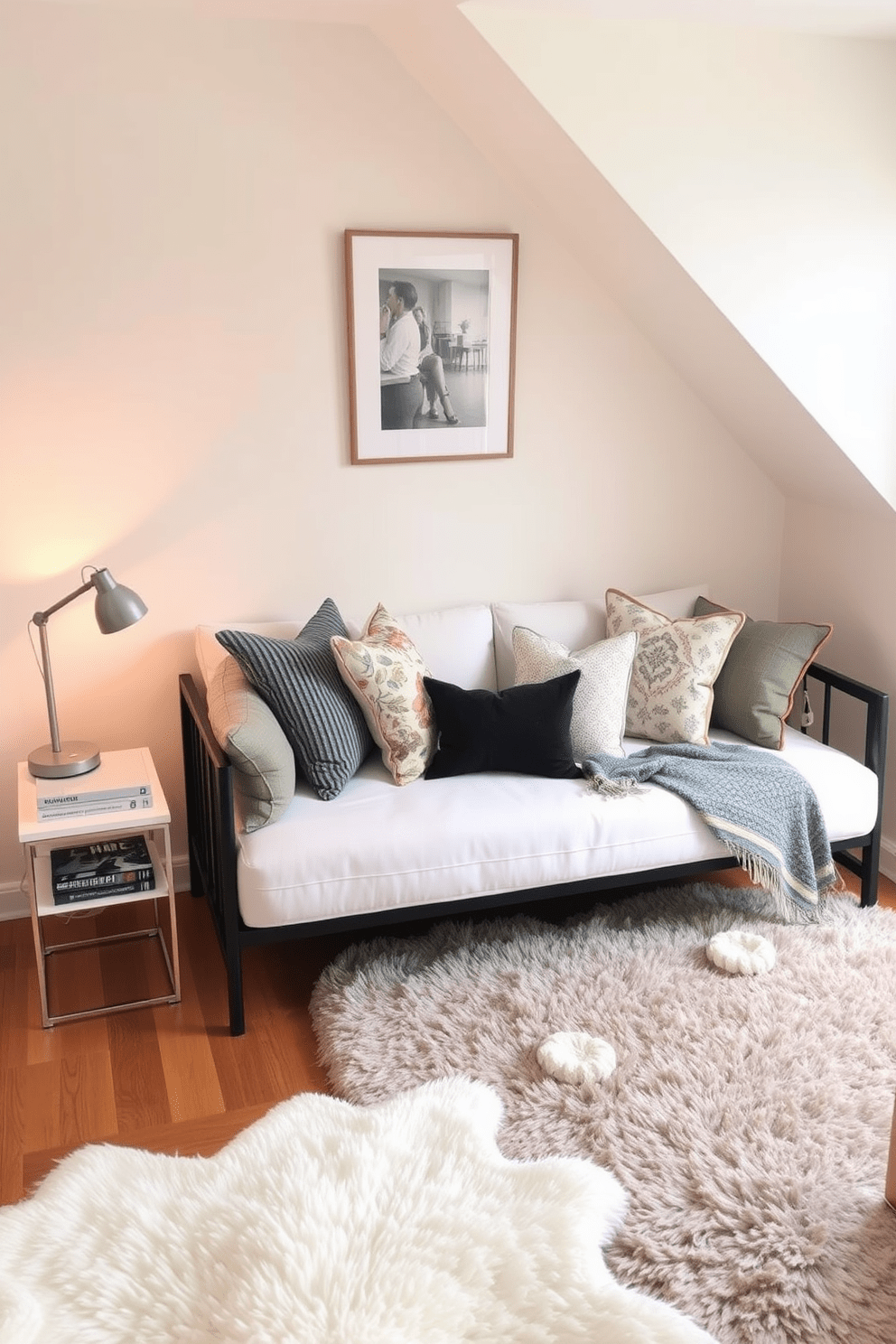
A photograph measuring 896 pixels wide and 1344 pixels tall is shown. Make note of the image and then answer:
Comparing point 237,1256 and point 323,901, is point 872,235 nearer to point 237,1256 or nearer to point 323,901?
point 323,901

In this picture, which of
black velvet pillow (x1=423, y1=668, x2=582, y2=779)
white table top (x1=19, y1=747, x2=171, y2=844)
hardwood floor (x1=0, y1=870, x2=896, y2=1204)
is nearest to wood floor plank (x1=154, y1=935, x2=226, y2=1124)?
hardwood floor (x1=0, y1=870, x2=896, y2=1204)

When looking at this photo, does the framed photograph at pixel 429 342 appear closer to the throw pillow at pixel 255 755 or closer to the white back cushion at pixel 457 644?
the white back cushion at pixel 457 644

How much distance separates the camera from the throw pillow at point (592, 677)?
3.02m

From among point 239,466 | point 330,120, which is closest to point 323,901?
point 239,466

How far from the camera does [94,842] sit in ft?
9.53

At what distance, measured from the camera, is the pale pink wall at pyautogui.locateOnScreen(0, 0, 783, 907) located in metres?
2.83

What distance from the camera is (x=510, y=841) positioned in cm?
268

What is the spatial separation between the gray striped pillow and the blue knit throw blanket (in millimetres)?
634

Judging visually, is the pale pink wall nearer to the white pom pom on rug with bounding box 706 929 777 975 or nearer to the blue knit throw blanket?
the blue knit throw blanket

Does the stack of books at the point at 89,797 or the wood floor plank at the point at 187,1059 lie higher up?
the stack of books at the point at 89,797

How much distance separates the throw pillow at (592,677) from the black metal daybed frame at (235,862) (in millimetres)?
390

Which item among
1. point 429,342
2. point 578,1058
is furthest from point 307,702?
point 429,342

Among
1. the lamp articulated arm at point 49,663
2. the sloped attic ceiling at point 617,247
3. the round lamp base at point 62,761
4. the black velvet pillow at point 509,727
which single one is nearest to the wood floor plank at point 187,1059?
the round lamp base at point 62,761

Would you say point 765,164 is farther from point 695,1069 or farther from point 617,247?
point 695,1069
